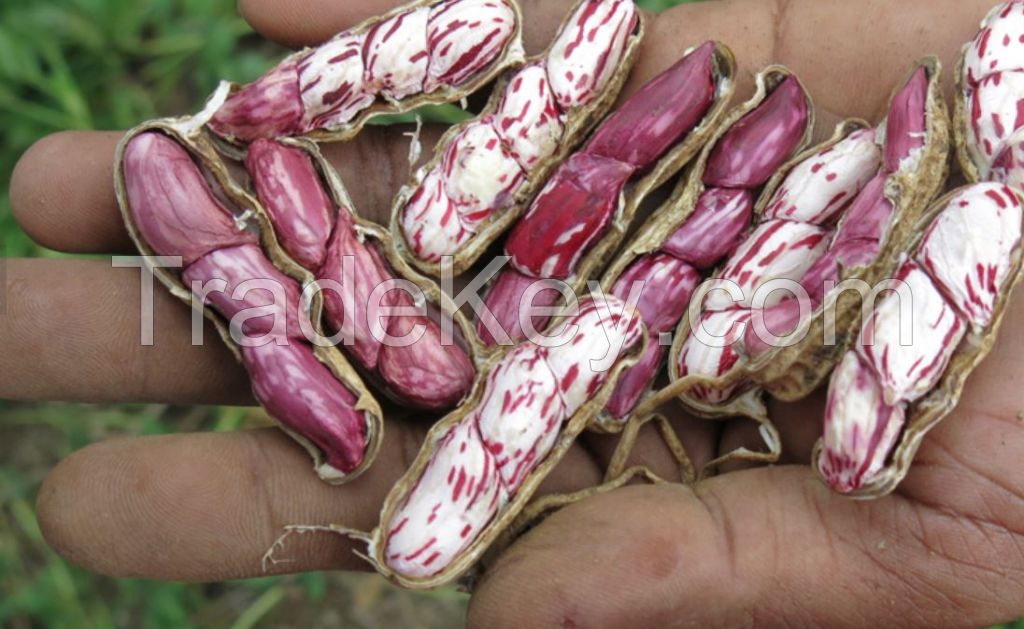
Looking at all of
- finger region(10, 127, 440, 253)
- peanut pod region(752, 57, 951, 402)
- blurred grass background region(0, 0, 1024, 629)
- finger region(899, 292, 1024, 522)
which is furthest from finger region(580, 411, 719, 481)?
blurred grass background region(0, 0, 1024, 629)

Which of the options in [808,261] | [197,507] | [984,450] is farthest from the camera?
[808,261]

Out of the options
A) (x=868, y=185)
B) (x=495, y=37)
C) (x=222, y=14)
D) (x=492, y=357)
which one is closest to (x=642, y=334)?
(x=492, y=357)

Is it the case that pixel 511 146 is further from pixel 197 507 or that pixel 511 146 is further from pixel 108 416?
pixel 108 416

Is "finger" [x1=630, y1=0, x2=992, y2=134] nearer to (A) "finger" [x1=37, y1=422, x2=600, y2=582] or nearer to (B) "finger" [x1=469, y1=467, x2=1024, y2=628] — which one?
(B) "finger" [x1=469, y1=467, x2=1024, y2=628]

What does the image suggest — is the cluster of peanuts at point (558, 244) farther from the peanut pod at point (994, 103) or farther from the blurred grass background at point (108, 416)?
the blurred grass background at point (108, 416)

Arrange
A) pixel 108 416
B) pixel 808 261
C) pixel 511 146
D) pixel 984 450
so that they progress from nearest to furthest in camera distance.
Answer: pixel 984 450, pixel 808 261, pixel 511 146, pixel 108 416

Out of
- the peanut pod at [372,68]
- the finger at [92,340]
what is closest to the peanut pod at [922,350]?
the peanut pod at [372,68]

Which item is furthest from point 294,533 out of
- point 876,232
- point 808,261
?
point 876,232
